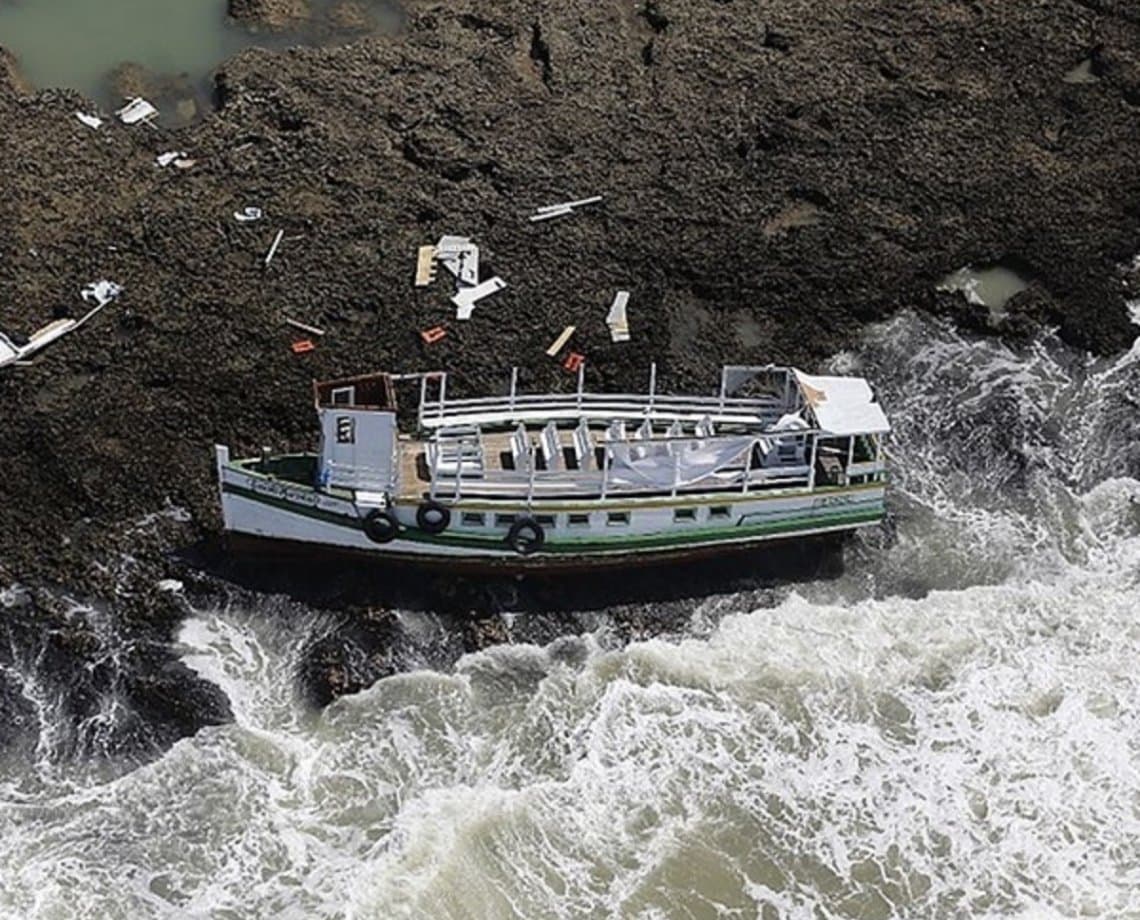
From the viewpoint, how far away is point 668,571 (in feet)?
95.7

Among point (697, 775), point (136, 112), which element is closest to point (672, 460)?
point (697, 775)

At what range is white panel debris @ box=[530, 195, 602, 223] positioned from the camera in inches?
1389

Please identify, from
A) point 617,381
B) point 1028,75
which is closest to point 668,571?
point 617,381

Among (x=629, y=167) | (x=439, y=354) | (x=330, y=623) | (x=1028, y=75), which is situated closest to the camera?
(x=330, y=623)

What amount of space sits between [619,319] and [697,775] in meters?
11.8

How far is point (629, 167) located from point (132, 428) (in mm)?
14070

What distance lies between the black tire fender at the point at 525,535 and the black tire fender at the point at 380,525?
216 cm

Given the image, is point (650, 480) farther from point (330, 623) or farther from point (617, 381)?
point (330, 623)

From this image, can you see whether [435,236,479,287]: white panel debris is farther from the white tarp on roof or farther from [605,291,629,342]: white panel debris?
the white tarp on roof

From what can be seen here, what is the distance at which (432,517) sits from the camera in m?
27.2

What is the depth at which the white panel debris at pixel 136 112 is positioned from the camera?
36938mm

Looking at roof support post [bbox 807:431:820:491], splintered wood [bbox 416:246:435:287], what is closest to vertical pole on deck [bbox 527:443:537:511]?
roof support post [bbox 807:431:820:491]

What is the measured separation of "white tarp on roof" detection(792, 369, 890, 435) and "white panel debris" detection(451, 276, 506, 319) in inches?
309

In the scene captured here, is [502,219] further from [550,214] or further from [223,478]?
[223,478]
